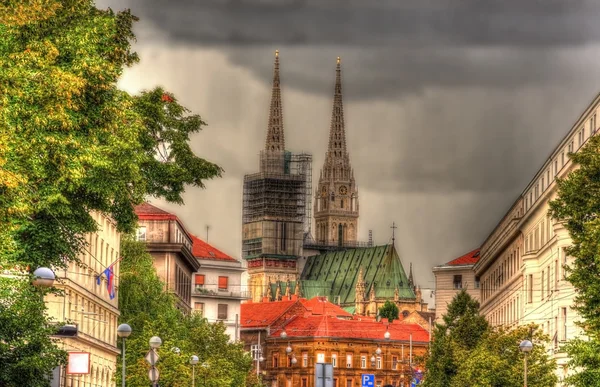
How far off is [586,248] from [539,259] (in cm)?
4747

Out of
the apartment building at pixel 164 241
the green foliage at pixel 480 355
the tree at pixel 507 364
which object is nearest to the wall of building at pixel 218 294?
the apartment building at pixel 164 241

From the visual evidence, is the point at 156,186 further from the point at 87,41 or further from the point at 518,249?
the point at 518,249

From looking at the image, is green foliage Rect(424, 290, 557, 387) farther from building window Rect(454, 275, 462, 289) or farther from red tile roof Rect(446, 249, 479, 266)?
building window Rect(454, 275, 462, 289)

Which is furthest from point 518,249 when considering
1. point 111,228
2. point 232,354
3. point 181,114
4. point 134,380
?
point 181,114

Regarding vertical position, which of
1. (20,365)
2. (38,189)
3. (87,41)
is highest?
(87,41)

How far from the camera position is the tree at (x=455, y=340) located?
9049cm

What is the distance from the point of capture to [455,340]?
298 feet

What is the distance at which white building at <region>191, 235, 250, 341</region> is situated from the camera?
595ft

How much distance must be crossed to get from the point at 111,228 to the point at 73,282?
14.6m

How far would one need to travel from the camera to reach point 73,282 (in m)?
76.8

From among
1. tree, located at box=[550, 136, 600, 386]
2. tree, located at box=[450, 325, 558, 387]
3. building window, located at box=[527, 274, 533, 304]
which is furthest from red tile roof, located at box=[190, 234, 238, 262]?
tree, located at box=[550, 136, 600, 386]

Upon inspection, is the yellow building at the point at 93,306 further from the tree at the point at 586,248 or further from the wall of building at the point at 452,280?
the wall of building at the point at 452,280

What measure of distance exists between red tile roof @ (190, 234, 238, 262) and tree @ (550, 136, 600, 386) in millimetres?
133032

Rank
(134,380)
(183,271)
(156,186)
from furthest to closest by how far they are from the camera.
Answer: (183,271) → (134,380) → (156,186)
